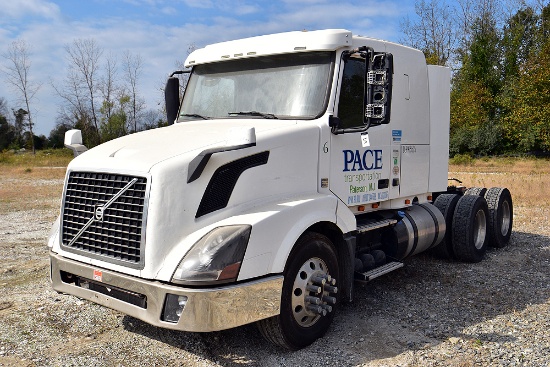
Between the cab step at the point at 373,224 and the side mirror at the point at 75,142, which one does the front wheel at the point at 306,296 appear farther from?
the side mirror at the point at 75,142

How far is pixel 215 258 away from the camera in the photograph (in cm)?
365

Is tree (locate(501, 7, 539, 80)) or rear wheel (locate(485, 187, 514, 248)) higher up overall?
tree (locate(501, 7, 539, 80))

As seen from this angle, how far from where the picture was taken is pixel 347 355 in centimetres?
439

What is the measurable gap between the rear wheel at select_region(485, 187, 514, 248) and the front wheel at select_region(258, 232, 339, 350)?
4.94 metres

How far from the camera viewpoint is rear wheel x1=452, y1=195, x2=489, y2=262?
7.56 metres

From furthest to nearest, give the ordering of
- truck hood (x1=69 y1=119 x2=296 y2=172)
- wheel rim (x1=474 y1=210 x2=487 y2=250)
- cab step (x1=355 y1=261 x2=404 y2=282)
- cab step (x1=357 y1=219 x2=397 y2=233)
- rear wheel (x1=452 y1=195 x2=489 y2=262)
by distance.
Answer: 1. wheel rim (x1=474 y1=210 x2=487 y2=250)
2. rear wheel (x1=452 y1=195 x2=489 y2=262)
3. cab step (x1=357 y1=219 x2=397 y2=233)
4. cab step (x1=355 y1=261 x2=404 y2=282)
5. truck hood (x1=69 y1=119 x2=296 y2=172)

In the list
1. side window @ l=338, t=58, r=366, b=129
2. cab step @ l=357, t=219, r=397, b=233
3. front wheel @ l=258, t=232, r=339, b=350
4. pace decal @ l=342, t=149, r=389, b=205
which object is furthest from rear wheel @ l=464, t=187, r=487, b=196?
front wheel @ l=258, t=232, r=339, b=350

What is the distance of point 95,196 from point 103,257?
0.53m

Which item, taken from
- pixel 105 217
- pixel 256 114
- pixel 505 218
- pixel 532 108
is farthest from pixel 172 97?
pixel 532 108

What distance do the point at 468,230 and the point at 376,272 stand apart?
2.79 meters

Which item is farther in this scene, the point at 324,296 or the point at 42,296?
the point at 42,296

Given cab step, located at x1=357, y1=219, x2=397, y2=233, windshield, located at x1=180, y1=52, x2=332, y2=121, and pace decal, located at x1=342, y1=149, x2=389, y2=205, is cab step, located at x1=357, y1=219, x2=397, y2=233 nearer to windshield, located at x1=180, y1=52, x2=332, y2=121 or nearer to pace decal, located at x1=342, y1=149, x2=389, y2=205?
pace decal, located at x1=342, y1=149, x2=389, y2=205

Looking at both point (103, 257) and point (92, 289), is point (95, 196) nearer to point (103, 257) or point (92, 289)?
point (103, 257)

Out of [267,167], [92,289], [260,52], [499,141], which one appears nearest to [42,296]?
[92,289]
